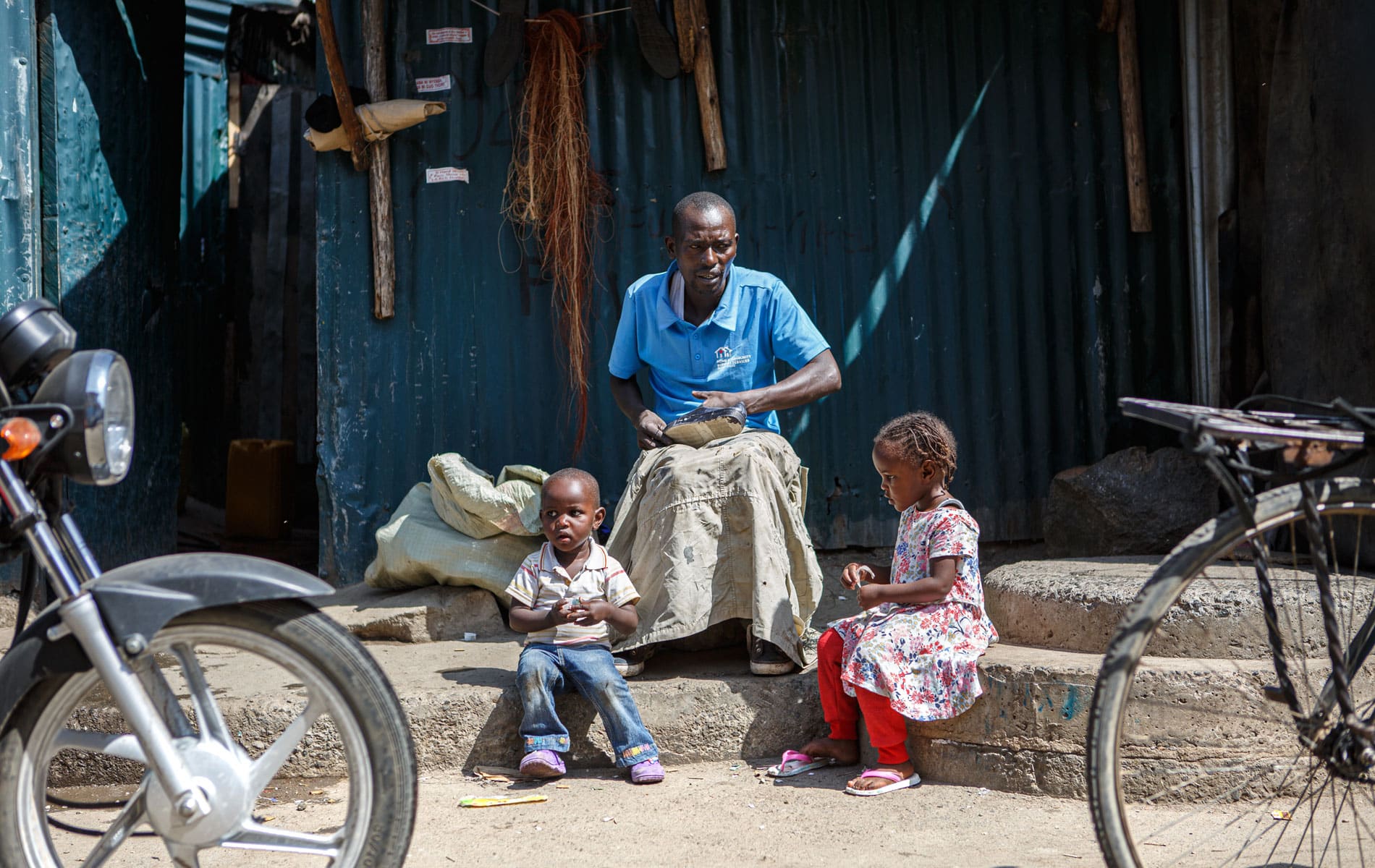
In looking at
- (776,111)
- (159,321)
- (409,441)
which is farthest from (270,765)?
(159,321)

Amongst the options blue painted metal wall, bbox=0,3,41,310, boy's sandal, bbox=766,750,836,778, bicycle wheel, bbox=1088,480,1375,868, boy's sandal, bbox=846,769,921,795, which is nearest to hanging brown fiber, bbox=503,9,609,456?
blue painted metal wall, bbox=0,3,41,310

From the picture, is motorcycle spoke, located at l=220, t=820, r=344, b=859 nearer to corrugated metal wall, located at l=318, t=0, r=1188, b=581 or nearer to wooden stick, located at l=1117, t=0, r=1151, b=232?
corrugated metal wall, located at l=318, t=0, r=1188, b=581

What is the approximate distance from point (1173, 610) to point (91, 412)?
2.64m

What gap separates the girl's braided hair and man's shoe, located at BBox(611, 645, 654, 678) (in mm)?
991

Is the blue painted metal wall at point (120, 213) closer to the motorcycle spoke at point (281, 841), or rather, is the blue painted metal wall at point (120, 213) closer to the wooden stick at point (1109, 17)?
the motorcycle spoke at point (281, 841)

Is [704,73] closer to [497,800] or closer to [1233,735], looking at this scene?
[497,800]

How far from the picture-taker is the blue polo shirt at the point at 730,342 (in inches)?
159

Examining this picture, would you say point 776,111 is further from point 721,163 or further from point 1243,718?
point 1243,718

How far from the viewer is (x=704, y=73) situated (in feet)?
16.3

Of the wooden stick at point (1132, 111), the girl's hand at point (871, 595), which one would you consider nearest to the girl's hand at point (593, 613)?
the girl's hand at point (871, 595)

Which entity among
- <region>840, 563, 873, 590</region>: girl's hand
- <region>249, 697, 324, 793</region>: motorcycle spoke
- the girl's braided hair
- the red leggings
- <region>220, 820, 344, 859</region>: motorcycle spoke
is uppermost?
the girl's braided hair

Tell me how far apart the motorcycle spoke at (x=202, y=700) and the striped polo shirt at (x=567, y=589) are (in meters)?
1.41

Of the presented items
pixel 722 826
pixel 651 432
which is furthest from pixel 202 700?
pixel 651 432

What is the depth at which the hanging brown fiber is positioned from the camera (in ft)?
16.2
